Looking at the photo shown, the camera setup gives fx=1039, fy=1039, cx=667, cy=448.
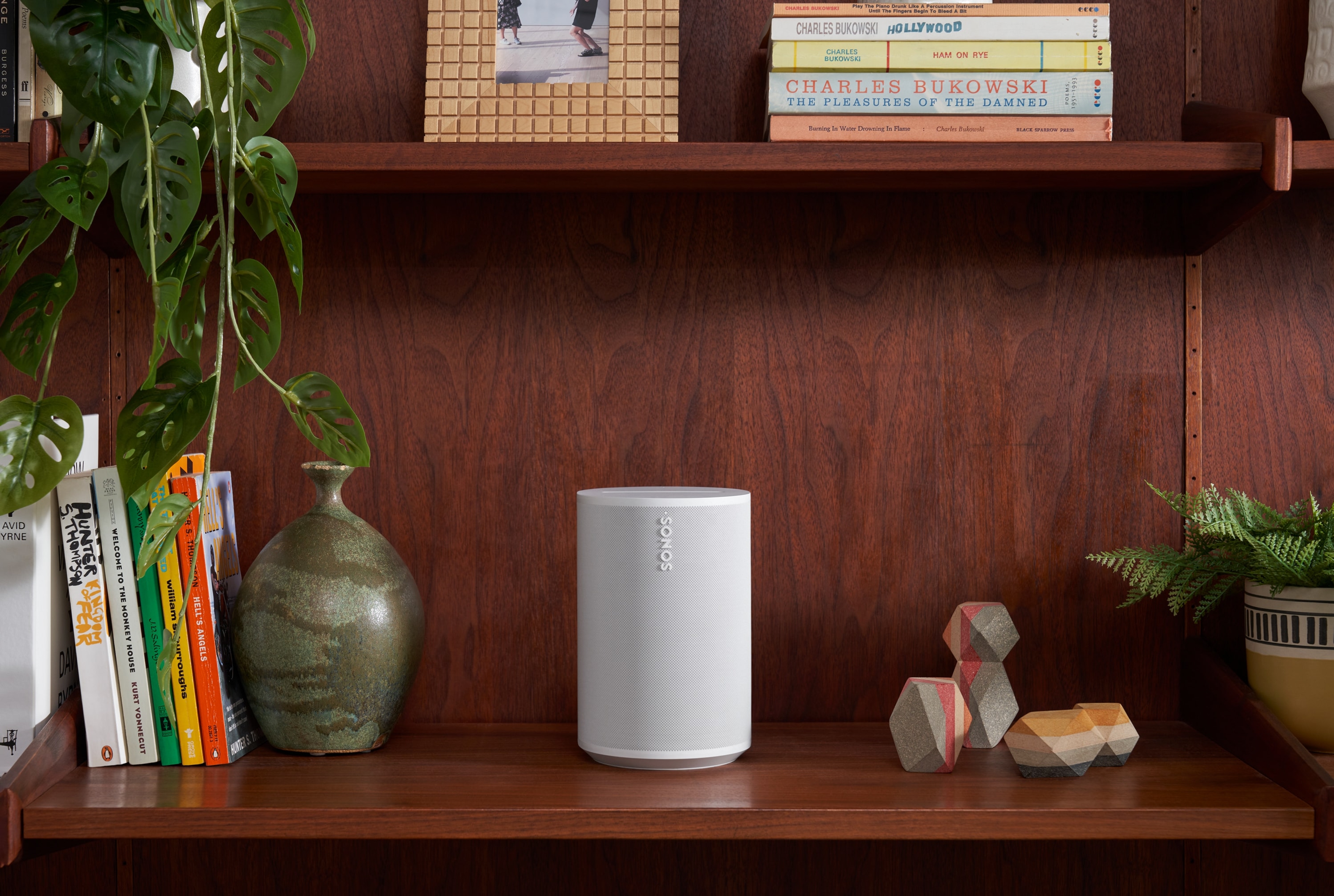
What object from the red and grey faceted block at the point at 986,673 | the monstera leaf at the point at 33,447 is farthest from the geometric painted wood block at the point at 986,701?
the monstera leaf at the point at 33,447

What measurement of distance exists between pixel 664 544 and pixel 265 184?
439 mm

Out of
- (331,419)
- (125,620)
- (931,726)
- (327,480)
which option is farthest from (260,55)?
(931,726)

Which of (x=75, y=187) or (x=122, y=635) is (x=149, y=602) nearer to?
(x=122, y=635)

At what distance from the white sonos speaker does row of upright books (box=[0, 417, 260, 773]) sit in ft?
1.18

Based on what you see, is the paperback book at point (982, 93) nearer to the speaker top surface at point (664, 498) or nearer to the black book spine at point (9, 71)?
the speaker top surface at point (664, 498)

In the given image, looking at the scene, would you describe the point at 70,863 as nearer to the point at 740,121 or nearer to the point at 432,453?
the point at 432,453

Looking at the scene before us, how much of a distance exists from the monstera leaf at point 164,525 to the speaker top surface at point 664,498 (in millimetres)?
344

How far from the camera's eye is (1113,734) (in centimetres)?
95

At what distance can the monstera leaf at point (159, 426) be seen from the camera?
0.70m

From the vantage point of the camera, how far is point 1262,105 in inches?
43.8

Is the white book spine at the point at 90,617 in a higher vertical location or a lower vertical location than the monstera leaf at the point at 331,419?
lower

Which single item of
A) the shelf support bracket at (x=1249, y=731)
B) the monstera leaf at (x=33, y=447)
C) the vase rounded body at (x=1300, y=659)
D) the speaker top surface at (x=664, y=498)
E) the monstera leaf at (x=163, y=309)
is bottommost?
the shelf support bracket at (x=1249, y=731)

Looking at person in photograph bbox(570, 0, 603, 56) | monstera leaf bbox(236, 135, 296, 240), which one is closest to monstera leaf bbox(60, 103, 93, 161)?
monstera leaf bbox(236, 135, 296, 240)

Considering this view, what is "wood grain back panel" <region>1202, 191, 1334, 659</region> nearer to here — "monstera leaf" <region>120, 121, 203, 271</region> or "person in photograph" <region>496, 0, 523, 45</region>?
"person in photograph" <region>496, 0, 523, 45</region>
